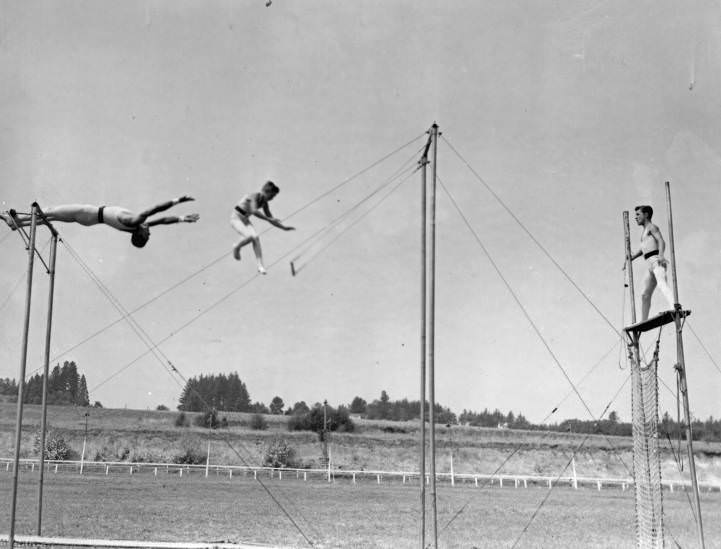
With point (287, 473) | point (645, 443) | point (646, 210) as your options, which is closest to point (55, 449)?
point (287, 473)

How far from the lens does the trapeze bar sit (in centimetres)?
1390

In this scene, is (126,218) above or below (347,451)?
above

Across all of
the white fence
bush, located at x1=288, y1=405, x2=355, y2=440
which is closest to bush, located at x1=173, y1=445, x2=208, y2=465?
the white fence

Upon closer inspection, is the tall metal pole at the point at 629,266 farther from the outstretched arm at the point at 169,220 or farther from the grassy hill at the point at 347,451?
the grassy hill at the point at 347,451

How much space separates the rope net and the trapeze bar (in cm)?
73

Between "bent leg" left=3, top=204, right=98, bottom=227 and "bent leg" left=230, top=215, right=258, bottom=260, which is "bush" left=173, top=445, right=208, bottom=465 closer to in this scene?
"bent leg" left=3, top=204, right=98, bottom=227

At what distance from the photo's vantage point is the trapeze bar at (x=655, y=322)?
1390 cm

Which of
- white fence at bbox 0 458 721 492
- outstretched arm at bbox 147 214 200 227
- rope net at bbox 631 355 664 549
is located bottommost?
white fence at bbox 0 458 721 492

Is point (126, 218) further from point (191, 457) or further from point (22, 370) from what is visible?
point (191, 457)

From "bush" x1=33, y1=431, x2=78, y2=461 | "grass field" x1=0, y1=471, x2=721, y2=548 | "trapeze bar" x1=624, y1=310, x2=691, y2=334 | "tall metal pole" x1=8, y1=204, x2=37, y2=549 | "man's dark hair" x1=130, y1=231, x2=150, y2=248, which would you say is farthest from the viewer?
"bush" x1=33, y1=431, x2=78, y2=461

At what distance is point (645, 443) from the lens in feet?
50.5

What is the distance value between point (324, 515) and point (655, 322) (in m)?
13.2

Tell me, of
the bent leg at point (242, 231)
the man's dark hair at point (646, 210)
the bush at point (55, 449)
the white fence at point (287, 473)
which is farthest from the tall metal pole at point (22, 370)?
the bush at point (55, 449)

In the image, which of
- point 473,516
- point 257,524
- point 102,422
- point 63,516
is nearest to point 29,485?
point 63,516
